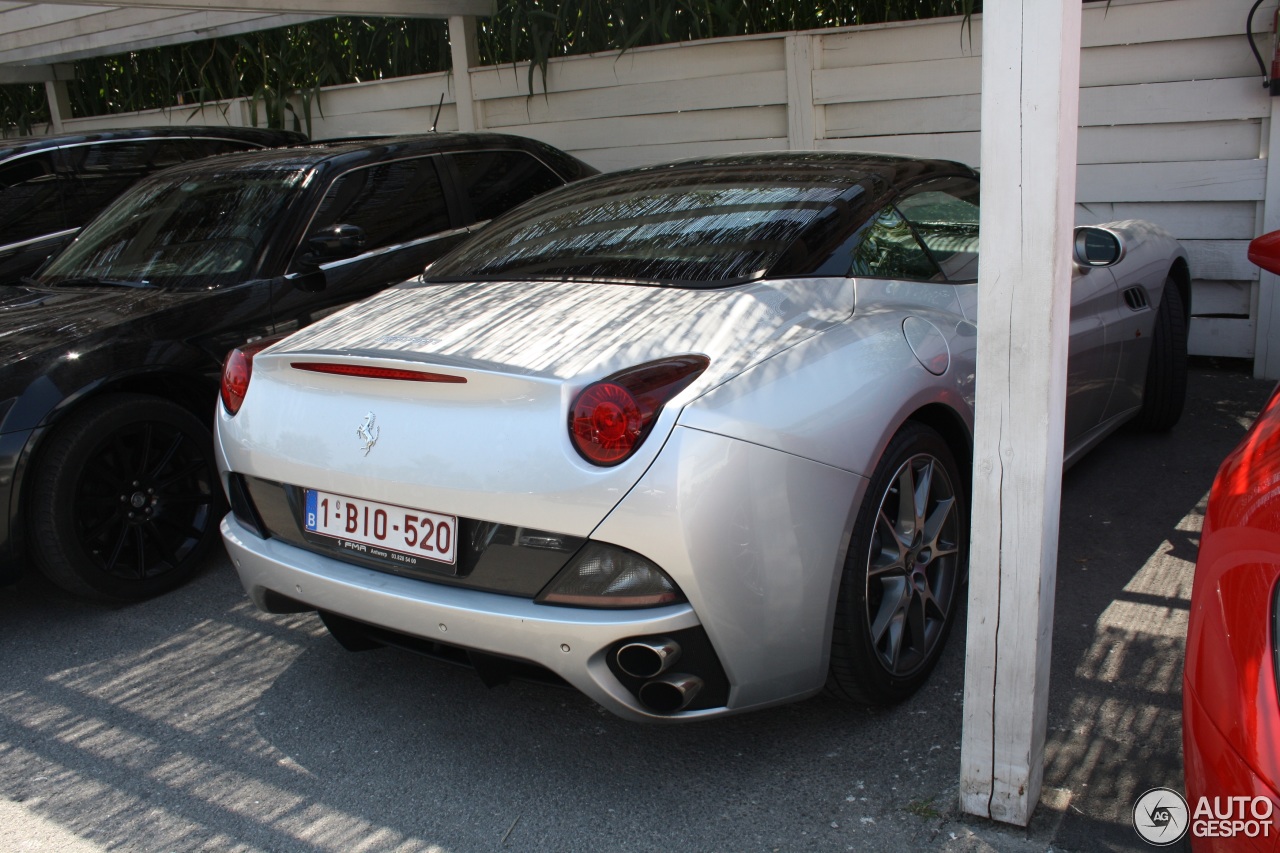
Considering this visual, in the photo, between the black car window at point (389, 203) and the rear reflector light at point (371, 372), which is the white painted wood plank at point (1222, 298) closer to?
the black car window at point (389, 203)

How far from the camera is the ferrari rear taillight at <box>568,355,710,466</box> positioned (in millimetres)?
2291

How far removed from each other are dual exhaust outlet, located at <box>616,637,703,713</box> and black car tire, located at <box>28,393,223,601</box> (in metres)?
2.24

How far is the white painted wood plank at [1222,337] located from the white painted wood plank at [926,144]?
144 cm

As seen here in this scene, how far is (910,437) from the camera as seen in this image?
274cm

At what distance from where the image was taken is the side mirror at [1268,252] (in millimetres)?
2964

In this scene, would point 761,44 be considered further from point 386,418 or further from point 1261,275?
point 386,418

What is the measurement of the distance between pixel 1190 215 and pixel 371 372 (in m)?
4.61

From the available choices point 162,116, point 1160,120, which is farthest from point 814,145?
point 162,116

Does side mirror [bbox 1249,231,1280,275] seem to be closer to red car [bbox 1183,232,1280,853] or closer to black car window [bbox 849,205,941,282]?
black car window [bbox 849,205,941,282]

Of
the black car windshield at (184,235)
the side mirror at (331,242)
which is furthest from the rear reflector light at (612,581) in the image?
Result: the black car windshield at (184,235)

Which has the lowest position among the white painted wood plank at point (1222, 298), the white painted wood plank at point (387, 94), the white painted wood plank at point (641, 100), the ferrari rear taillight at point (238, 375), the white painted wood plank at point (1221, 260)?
the white painted wood plank at point (1222, 298)

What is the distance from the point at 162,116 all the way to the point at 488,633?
9.45m

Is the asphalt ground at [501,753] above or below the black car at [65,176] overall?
below

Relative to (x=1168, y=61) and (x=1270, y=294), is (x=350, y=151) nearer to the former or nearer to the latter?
(x=1168, y=61)
